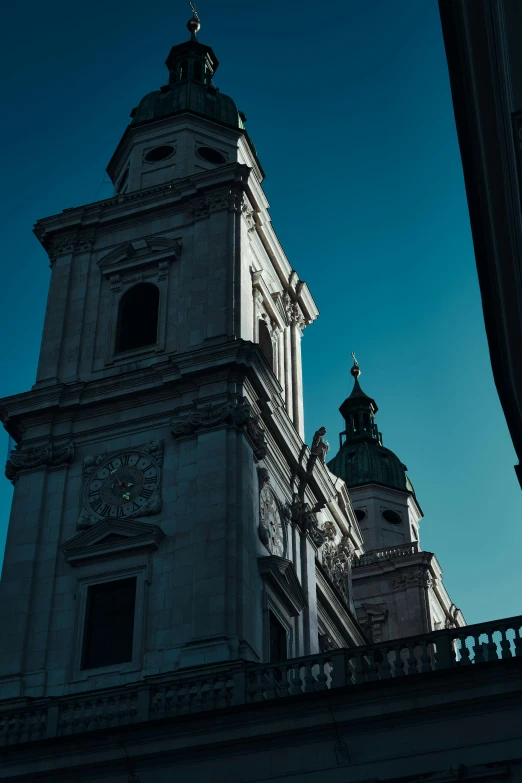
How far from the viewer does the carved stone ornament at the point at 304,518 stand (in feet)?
110

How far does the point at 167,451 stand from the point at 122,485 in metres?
1.45

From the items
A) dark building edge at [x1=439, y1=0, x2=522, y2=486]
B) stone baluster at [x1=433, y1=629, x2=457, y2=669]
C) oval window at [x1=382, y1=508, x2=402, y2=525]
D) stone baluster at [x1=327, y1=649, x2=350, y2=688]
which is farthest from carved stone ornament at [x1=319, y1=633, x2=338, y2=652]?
oval window at [x1=382, y1=508, x2=402, y2=525]

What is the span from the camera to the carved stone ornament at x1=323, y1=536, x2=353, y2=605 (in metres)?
38.7

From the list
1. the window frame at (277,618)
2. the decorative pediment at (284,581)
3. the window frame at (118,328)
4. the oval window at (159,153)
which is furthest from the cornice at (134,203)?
the window frame at (277,618)

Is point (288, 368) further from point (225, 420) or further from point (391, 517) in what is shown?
point (391, 517)

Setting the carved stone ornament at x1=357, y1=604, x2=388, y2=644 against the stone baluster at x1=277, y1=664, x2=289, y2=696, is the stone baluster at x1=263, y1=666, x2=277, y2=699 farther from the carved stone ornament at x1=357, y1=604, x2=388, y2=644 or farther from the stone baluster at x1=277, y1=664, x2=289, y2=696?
the carved stone ornament at x1=357, y1=604, x2=388, y2=644

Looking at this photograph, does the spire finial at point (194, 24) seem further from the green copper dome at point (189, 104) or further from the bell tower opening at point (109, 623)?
the bell tower opening at point (109, 623)

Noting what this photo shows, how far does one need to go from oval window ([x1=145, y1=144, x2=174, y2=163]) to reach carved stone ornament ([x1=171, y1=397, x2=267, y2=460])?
1251 centimetres

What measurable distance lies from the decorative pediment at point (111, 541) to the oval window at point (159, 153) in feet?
50.9

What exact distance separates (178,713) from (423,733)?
5.11 metres

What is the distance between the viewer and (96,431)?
32.2 m

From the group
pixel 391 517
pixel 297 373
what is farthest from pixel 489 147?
pixel 391 517

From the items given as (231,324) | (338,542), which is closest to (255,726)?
(231,324)

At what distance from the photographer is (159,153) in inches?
1603
